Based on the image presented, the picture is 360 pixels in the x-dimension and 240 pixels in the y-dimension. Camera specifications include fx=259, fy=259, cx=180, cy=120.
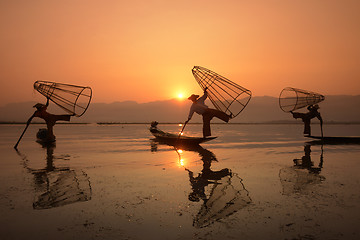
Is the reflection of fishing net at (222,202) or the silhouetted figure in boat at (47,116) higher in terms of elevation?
the silhouetted figure in boat at (47,116)

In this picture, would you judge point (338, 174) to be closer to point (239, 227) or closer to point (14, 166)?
point (239, 227)

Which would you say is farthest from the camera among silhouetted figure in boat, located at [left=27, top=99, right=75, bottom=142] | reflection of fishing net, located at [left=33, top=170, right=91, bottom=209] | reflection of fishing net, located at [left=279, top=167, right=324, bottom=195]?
silhouetted figure in boat, located at [left=27, top=99, right=75, bottom=142]

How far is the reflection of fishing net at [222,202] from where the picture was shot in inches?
228

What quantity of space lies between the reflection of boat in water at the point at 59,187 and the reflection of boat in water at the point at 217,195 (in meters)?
3.34

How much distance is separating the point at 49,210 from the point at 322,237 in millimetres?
5998

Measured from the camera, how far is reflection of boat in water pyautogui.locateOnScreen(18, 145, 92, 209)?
7040 mm

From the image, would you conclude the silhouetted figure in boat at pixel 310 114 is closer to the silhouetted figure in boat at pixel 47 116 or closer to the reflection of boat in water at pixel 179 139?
the reflection of boat in water at pixel 179 139

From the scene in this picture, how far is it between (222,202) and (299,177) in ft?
16.1

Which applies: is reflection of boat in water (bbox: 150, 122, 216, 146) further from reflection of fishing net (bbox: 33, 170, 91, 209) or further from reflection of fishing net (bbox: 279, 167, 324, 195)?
reflection of fishing net (bbox: 33, 170, 91, 209)

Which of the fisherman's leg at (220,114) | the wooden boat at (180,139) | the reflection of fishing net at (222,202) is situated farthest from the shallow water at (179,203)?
the wooden boat at (180,139)

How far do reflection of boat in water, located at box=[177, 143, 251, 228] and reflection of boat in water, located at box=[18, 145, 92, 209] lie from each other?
10.9ft

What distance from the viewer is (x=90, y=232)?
5.09 metres

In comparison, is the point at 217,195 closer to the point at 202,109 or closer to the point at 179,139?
the point at 202,109

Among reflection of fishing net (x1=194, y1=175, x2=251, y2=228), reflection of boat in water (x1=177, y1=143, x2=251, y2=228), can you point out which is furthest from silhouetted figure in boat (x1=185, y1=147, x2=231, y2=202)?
reflection of fishing net (x1=194, y1=175, x2=251, y2=228)
